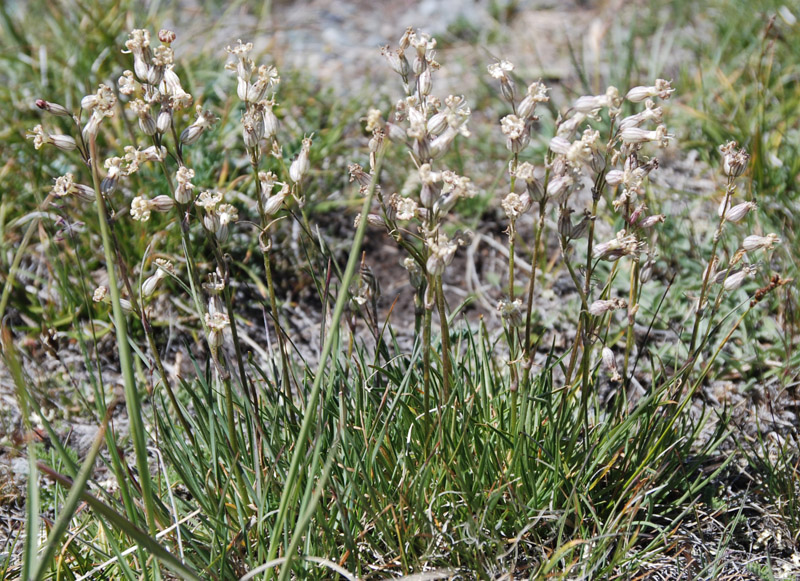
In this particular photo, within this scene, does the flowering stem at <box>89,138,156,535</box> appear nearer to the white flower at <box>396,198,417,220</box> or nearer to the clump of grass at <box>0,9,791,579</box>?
the clump of grass at <box>0,9,791,579</box>

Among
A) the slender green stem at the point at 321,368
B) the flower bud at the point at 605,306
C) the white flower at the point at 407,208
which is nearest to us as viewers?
the slender green stem at the point at 321,368

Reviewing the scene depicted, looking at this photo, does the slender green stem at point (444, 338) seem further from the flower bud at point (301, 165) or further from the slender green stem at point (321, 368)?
the flower bud at point (301, 165)

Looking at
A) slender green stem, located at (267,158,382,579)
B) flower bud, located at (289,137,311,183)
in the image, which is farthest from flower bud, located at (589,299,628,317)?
flower bud, located at (289,137,311,183)

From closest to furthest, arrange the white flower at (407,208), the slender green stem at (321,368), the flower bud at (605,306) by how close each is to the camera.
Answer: the slender green stem at (321,368) → the white flower at (407,208) → the flower bud at (605,306)

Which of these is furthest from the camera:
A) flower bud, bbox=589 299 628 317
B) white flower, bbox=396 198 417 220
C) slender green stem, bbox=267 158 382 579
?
flower bud, bbox=589 299 628 317

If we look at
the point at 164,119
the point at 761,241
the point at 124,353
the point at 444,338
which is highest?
the point at 164,119

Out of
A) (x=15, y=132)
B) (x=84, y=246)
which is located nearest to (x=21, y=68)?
(x=15, y=132)

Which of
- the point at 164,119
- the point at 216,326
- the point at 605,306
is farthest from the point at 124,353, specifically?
the point at 605,306

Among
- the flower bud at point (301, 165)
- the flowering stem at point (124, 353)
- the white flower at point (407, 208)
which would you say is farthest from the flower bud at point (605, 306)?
the flowering stem at point (124, 353)

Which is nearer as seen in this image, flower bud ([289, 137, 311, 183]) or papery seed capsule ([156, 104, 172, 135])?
papery seed capsule ([156, 104, 172, 135])

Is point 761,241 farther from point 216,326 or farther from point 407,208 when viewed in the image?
point 216,326

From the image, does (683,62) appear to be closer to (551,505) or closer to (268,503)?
(551,505)
